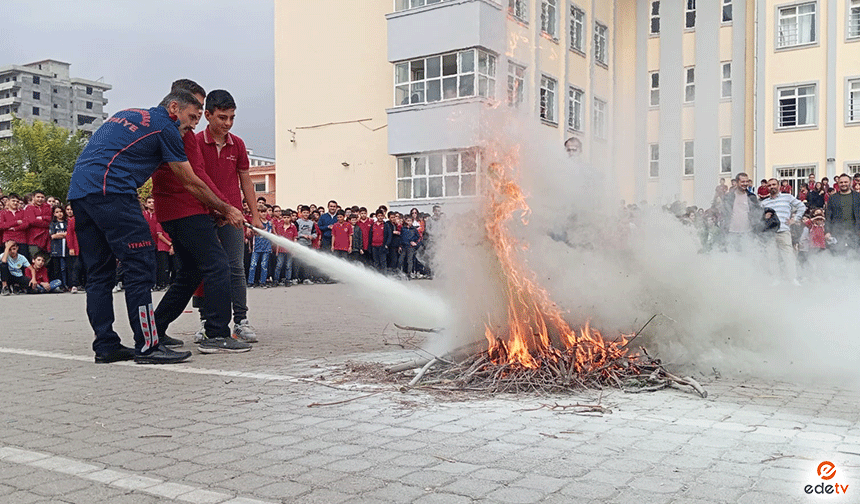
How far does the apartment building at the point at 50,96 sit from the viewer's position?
114188 millimetres

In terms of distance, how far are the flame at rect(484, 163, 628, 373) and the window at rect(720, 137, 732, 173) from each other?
7674mm

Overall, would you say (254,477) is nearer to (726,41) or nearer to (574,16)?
(574,16)

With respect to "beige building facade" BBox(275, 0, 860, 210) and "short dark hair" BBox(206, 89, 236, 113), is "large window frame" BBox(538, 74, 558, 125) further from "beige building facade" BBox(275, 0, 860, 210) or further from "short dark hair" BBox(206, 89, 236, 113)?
"short dark hair" BBox(206, 89, 236, 113)

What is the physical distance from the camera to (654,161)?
307 inches

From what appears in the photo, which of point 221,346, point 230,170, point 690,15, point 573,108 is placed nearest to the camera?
point 221,346

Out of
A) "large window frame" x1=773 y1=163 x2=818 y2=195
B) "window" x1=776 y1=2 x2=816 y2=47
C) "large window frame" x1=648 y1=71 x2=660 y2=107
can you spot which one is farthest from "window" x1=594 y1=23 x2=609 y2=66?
"large window frame" x1=773 y1=163 x2=818 y2=195

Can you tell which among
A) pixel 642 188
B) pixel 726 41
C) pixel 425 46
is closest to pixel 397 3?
pixel 425 46

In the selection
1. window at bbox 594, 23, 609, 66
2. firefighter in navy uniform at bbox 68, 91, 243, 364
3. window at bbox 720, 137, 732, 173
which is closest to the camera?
firefighter in navy uniform at bbox 68, 91, 243, 364

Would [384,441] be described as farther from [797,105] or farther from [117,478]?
[797,105]

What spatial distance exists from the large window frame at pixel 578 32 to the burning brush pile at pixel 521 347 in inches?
111

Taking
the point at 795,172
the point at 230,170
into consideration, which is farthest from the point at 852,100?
the point at 230,170

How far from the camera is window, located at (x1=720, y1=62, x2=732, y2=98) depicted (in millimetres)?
11809

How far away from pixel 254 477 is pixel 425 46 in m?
24.1

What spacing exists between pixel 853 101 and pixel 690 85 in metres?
23.2
